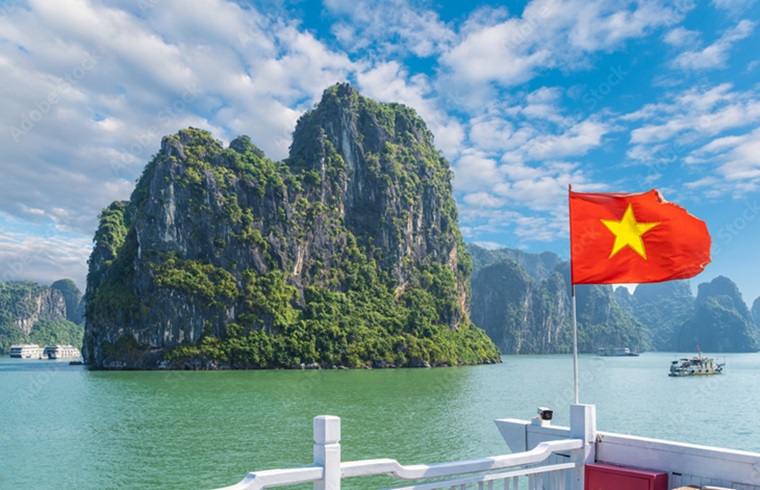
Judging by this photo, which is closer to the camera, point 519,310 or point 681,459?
point 681,459

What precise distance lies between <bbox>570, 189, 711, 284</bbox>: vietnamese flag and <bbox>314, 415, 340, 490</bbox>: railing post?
3.00m

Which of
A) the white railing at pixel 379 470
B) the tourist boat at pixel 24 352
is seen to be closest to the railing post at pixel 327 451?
the white railing at pixel 379 470

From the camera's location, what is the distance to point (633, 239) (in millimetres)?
5316

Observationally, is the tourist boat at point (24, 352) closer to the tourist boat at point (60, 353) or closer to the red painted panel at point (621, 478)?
the tourist boat at point (60, 353)

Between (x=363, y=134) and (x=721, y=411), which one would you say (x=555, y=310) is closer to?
(x=363, y=134)

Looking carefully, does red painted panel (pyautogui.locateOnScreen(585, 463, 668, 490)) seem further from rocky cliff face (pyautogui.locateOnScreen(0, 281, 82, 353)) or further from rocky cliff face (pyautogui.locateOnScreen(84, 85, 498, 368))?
rocky cliff face (pyautogui.locateOnScreen(0, 281, 82, 353))

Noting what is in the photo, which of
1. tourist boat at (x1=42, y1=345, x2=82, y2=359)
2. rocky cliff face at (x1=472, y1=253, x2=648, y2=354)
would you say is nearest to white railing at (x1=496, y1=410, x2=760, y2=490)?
tourist boat at (x1=42, y1=345, x2=82, y2=359)

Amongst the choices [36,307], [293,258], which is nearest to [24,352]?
[36,307]

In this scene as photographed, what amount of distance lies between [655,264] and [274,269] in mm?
79456

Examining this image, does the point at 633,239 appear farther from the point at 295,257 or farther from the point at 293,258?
the point at 295,257

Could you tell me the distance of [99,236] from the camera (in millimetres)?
98062

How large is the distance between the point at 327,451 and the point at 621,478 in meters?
2.73

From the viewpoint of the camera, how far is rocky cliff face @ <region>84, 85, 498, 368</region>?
73.9m

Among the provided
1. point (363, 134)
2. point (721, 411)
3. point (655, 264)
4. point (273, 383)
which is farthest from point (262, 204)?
point (655, 264)
